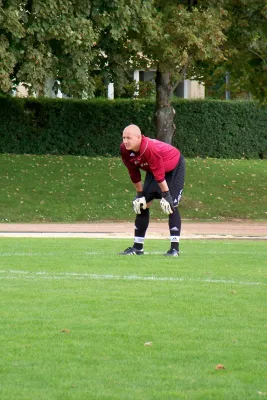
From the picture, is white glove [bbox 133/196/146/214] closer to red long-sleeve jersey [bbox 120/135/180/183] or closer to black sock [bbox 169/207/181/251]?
red long-sleeve jersey [bbox 120/135/180/183]

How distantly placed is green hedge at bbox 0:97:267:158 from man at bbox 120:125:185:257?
2415 centimetres

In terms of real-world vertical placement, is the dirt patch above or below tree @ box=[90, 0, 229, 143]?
below

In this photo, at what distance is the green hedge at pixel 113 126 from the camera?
3878 centimetres

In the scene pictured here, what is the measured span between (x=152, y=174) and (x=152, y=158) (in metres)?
0.85

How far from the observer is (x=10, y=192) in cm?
2991

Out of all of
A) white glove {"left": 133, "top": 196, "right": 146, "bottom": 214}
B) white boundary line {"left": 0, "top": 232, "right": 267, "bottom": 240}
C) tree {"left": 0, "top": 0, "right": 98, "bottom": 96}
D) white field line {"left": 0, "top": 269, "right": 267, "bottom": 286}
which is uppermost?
tree {"left": 0, "top": 0, "right": 98, "bottom": 96}

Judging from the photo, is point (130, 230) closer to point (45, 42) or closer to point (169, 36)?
point (45, 42)

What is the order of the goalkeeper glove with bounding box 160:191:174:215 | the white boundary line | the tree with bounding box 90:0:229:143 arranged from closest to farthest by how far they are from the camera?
1. the goalkeeper glove with bounding box 160:191:174:215
2. the white boundary line
3. the tree with bounding box 90:0:229:143

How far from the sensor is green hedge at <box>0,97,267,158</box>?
38781 millimetres

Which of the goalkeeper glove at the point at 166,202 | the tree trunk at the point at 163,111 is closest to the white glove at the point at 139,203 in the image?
the goalkeeper glove at the point at 166,202

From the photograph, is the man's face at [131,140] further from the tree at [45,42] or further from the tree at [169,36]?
the tree at [169,36]

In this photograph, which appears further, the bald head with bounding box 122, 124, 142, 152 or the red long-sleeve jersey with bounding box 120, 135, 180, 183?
the red long-sleeve jersey with bounding box 120, 135, 180, 183

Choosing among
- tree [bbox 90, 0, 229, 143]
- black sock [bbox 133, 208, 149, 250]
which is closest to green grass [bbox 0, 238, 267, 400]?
black sock [bbox 133, 208, 149, 250]

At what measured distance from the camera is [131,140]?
1349cm
